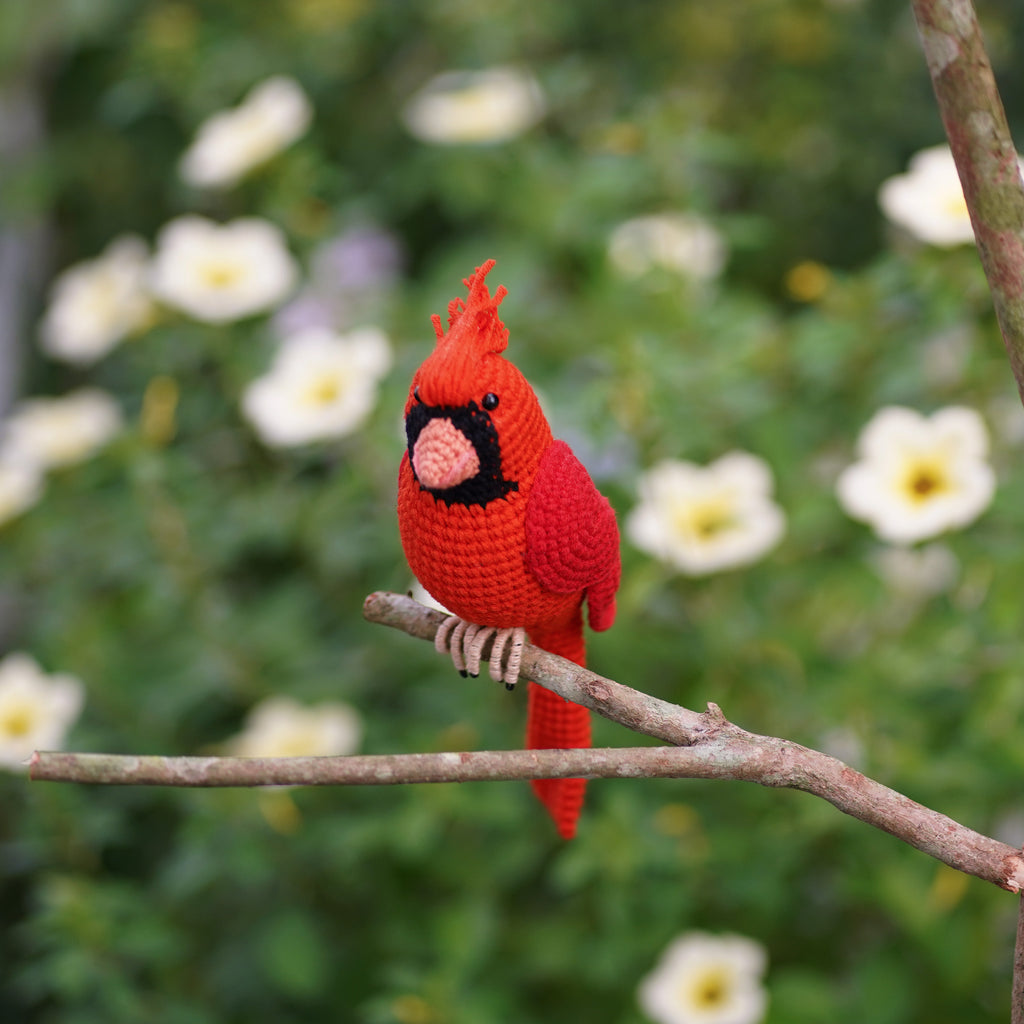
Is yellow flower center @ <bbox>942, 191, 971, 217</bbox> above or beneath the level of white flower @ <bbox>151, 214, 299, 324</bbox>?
beneath

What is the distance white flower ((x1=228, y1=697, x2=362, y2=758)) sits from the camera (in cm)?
94

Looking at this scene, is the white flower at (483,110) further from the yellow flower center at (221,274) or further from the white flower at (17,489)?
the white flower at (17,489)

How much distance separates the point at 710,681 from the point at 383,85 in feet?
3.56

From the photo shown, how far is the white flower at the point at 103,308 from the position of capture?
3.77 feet

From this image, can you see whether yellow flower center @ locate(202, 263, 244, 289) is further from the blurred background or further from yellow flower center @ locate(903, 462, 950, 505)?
yellow flower center @ locate(903, 462, 950, 505)

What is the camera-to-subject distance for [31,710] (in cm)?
95

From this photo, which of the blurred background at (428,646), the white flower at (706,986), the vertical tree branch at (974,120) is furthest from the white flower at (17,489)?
the vertical tree branch at (974,120)

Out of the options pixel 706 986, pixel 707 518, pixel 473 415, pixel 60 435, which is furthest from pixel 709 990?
pixel 60 435

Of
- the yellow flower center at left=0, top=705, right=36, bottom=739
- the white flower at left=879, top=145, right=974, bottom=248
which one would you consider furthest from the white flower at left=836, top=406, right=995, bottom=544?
the yellow flower center at left=0, top=705, right=36, bottom=739

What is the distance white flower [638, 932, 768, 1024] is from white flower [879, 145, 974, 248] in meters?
0.53

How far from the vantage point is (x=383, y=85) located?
1621 mm

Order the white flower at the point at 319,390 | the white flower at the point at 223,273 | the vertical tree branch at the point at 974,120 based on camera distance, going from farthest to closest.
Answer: the white flower at the point at 223,273, the white flower at the point at 319,390, the vertical tree branch at the point at 974,120

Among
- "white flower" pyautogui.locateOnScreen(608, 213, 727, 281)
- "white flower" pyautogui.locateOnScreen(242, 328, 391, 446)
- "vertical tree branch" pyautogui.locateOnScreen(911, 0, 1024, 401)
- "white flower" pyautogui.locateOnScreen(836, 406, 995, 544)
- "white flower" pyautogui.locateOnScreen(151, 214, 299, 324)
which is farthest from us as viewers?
"white flower" pyautogui.locateOnScreen(608, 213, 727, 281)

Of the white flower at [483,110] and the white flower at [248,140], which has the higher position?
the white flower at [483,110]
